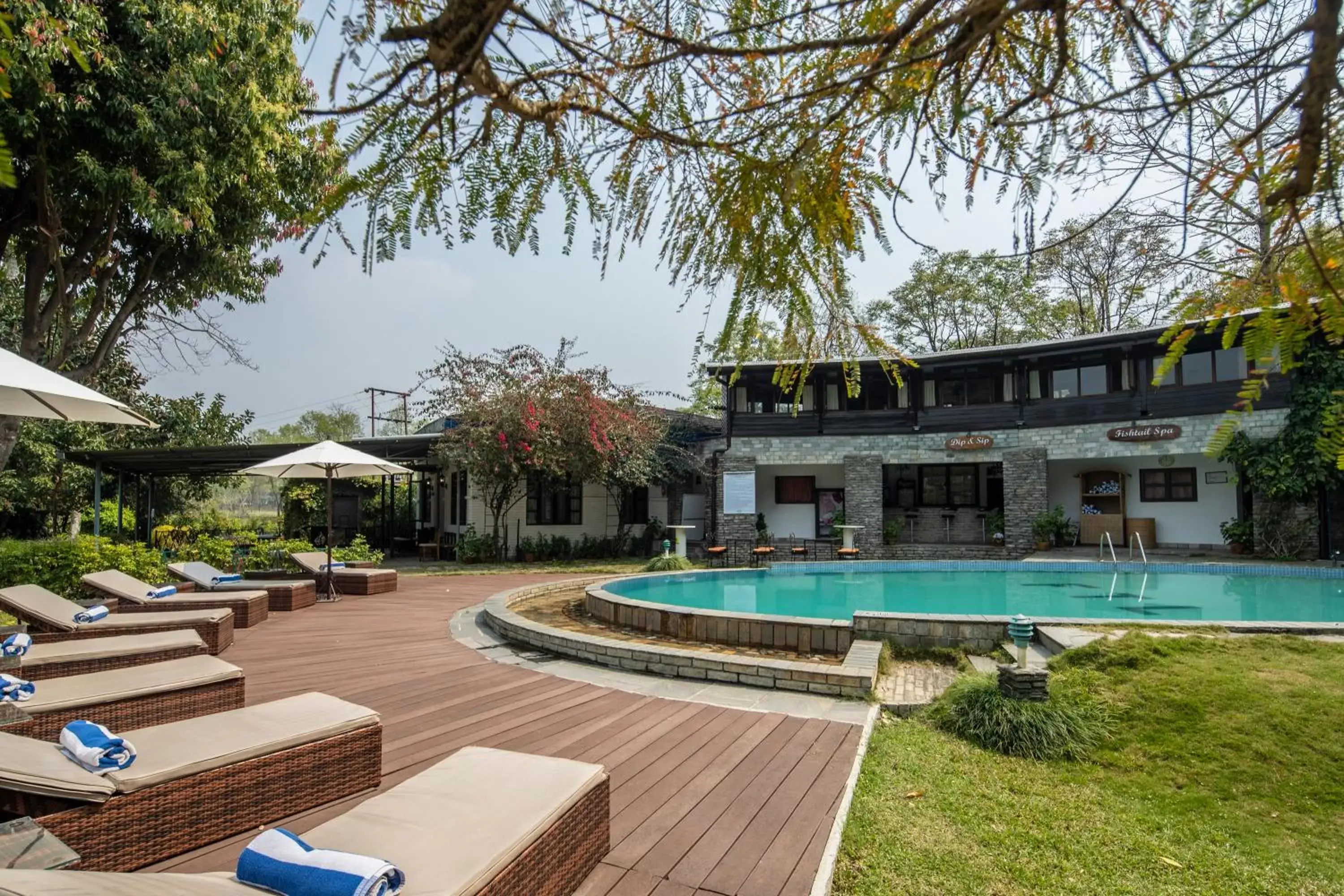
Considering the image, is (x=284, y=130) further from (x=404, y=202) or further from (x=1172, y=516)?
(x=1172, y=516)

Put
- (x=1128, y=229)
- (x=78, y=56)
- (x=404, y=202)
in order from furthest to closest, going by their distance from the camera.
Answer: (x=1128, y=229)
(x=404, y=202)
(x=78, y=56)

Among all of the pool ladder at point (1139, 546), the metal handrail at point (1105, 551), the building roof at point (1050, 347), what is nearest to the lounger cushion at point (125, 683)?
the building roof at point (1050, 347)

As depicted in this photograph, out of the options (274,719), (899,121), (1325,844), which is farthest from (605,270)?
(1325,844)

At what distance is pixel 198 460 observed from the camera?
16.1m

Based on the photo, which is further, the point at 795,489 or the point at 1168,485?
the point at 795,489

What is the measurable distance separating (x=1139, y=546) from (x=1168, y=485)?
1941 mm

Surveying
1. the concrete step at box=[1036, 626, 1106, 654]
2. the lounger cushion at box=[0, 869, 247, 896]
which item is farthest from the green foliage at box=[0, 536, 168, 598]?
the concrete step at box=[1036, 626, 1106, 654]

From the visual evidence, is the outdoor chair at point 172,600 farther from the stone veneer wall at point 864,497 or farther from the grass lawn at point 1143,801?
the stone veneer wall at point 864,497

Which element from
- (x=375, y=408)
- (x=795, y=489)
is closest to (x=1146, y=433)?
(x=795, y=489)

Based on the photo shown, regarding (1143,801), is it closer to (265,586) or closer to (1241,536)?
(265,586)

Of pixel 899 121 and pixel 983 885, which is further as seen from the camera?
pixel 983 885

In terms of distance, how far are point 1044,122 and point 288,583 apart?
31.0 feet

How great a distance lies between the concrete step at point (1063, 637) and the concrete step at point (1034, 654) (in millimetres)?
45

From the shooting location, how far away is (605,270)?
2.13 m
